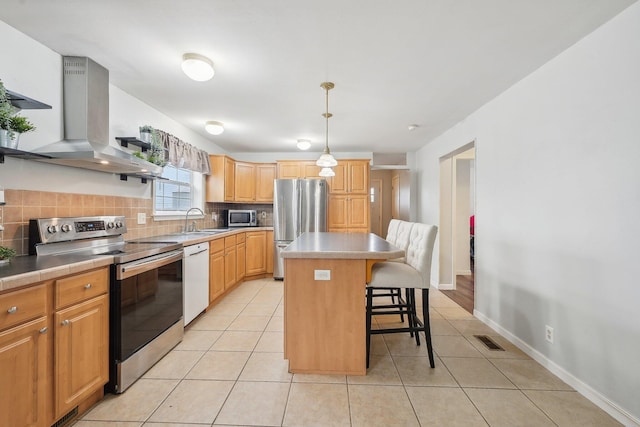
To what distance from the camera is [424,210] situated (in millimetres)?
4863

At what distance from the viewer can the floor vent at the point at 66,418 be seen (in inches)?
58.2

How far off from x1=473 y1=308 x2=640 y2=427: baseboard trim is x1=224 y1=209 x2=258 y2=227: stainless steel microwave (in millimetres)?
3944

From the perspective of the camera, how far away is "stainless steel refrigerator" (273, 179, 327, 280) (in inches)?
183

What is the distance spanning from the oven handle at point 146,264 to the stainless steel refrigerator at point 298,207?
2322 mm

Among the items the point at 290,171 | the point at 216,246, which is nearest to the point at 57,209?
the point at 216,246

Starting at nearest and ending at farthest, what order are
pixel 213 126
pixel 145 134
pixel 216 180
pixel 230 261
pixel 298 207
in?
pixel 145 134, pixel 213 126, pixel 230 261, pixel 216 180, pixel 298 207

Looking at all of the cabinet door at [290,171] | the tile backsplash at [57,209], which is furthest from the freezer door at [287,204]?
the tile backsplash at [57,209]

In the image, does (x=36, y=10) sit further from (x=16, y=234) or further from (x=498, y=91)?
(x=498, y=91)

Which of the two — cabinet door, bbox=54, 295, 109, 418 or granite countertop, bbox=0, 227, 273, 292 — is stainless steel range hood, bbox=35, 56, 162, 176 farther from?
cabinet door, bbox=54, 295, 109, 418

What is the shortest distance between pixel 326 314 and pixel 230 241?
2364 mm

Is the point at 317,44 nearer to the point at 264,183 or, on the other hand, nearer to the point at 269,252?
the point at 264,183

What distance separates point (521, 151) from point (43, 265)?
3406 mm

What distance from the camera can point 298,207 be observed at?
15.3 ft

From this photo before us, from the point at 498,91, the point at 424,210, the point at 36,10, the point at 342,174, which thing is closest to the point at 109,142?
the point at 36,10
